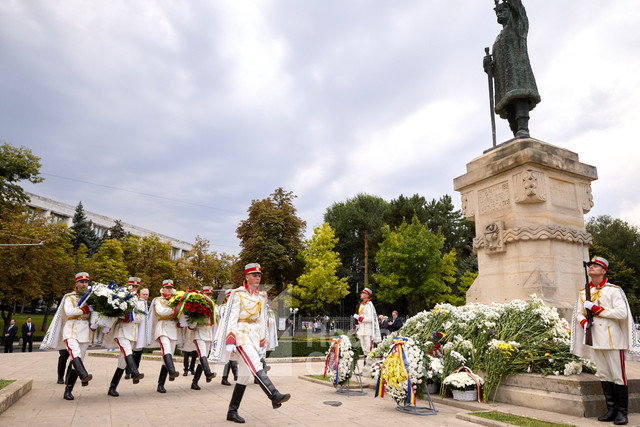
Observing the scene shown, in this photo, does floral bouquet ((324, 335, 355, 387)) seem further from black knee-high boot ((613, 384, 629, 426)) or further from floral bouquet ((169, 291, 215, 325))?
black knee-high boot ((613, 384, 629, 426))

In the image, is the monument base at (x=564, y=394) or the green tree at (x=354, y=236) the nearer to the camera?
the monument base at (x=564, y=394)

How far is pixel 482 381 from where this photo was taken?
7254 mm

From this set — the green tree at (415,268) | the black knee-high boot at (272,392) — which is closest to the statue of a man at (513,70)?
the black knee-high boot at (272,392)

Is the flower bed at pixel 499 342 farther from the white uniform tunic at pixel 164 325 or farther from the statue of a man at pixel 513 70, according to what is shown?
the statue of a man at pixel 513 70

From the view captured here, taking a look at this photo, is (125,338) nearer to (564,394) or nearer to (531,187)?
(564,394)

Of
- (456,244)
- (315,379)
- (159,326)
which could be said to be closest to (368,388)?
(315,379)

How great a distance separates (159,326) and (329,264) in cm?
3000

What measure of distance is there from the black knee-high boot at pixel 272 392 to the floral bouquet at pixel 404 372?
1.95 metres

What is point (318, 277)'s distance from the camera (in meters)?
37.7

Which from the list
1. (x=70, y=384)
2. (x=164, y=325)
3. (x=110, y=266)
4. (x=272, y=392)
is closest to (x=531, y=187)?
(x=272, y=392)

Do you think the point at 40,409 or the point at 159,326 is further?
the point at 159,326

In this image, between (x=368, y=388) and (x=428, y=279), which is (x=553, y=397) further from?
(x=428, y=279)

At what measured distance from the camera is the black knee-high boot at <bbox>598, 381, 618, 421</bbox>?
18.4ft

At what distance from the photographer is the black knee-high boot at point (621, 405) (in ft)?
18.0
